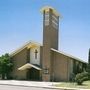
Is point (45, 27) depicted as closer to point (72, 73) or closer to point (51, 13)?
point (51, 13)

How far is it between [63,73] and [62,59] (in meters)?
2.18

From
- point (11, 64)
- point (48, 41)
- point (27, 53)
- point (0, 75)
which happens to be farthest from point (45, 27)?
point (0, 75)

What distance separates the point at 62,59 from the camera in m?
46.4

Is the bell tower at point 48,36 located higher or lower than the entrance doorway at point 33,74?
higher

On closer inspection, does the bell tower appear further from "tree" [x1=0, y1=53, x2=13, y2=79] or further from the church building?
"tree" [x1=0, y1=53, x2=13, y2=79]

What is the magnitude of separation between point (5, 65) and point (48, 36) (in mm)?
8713

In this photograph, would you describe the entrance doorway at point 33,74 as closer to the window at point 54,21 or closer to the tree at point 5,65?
the tree at point 5,65

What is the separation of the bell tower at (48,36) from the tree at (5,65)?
634 cm

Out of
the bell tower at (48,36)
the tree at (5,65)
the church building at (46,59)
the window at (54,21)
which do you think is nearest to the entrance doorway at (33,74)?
the church building at (46,59)

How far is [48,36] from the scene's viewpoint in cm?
4669

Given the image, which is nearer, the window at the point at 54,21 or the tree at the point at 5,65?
the tree at the point at 5,65

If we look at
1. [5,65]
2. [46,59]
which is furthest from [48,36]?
[5,65]

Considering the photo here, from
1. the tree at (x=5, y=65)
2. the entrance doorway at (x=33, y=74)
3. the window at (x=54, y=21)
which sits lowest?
the entrance doorway at (x=33, y=74)

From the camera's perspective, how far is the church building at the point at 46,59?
46225mm
